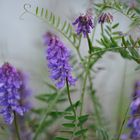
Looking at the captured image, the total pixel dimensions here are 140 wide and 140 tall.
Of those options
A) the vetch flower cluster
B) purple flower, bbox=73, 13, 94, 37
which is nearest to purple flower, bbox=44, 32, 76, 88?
purple flower, bbox=73, 13, 94, 37

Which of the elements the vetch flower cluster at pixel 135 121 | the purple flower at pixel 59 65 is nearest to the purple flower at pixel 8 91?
the purple flower at pixel 59 65

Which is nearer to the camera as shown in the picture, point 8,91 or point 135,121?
point 8,91

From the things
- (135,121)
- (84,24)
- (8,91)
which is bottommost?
(135,121)

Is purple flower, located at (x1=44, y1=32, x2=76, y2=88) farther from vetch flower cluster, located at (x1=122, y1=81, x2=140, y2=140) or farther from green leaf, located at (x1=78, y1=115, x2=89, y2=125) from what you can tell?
vetch flower cluster, located at (x1=122, y1=81, x2=140, y2=140)

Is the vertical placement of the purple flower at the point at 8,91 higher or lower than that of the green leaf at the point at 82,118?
higher

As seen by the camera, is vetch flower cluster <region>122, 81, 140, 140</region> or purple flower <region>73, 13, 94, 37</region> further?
vetch flower cluster <region>122, 81, 140, 140</region>

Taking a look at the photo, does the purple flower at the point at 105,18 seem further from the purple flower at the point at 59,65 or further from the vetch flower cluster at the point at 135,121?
the vetch flower cluster at the point at 135,121

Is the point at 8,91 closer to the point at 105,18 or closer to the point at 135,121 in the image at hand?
the point at 105,18

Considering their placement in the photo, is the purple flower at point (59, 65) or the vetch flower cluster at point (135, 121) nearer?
the purple flower at point (59, 65)

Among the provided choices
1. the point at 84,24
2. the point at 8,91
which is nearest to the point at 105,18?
the point at 84,24
